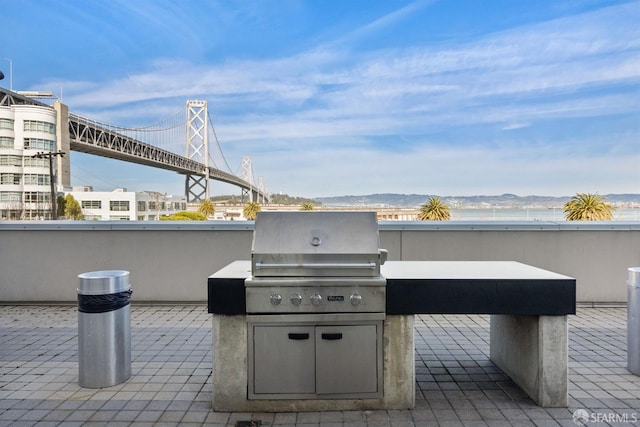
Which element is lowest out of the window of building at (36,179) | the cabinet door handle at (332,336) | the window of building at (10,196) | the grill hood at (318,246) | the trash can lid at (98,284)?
the cabinet door handle at (332,336)

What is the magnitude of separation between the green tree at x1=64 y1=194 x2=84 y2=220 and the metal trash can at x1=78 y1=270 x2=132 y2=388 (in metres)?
7.53

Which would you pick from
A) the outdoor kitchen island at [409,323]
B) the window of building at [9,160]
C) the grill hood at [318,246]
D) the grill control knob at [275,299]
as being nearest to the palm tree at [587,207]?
the outdoor kitchen island at [409,323]

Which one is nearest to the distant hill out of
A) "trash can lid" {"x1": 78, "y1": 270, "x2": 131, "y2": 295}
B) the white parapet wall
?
the white parapet wall

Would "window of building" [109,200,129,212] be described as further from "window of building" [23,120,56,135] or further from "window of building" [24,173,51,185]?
"window of building" [23,120,56,135]

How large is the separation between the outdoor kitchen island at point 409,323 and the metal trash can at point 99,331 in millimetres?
946

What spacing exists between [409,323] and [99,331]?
2.16m

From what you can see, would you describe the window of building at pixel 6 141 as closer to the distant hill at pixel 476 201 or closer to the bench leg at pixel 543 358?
the distant hill at pixel 476 201

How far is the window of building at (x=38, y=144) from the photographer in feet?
38.1

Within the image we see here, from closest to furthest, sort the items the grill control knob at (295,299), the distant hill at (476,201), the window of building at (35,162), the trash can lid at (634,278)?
1. the grill control knob at (295,299)
2. the trash can lid at (634,278)
3. the distant hill at (476,201)
4. the window of building at (35,162)

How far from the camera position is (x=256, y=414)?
8.49 ft

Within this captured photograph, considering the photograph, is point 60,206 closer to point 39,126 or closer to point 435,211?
point 39,126

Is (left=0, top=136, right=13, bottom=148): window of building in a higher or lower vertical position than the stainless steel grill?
higher

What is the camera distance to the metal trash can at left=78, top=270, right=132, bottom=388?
3012 millimetres

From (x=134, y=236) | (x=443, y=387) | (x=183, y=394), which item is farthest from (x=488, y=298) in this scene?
(x=134, y=236)
